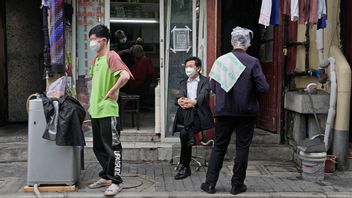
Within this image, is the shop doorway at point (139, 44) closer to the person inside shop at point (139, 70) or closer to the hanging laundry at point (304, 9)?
the person inside shop at point (139, 70)

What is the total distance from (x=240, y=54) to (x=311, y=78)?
237 centimetres

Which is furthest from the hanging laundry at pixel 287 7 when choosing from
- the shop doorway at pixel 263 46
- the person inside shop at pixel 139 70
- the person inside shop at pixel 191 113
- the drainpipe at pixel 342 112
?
the person inside shop at pixel 139 70

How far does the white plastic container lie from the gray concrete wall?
12.6 feet

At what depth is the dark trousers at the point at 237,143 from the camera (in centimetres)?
550

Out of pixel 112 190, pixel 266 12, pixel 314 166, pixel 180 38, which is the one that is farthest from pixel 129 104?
pixel 314 166

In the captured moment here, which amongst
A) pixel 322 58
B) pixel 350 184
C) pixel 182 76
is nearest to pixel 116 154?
pixel 182 76

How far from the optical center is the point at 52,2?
675 centimetres

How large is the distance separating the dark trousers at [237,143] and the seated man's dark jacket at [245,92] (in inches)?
5.5

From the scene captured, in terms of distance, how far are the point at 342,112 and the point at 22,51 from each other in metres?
6.39

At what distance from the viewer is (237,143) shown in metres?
5.55

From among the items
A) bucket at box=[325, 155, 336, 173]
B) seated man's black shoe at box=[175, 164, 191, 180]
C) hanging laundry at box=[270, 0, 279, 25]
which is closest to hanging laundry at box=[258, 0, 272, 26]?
hanging laundry at box=[270, 0, 279, 25]

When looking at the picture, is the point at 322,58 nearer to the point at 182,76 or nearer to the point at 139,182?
the point at 182,76

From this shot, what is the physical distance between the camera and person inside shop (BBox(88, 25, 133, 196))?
17.5ft

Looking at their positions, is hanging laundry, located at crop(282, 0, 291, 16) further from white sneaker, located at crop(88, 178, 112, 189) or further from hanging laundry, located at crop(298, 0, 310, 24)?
white sneaker, located at crop(88, 178, 112, 189)
